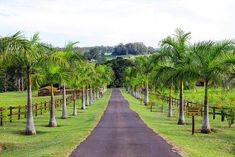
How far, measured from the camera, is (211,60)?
97.3 feet

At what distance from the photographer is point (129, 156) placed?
57.1ft

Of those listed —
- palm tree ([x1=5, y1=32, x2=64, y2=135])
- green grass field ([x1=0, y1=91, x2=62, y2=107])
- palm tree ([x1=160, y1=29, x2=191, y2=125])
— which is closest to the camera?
palm tree ([x1=5, y1=32, x2=64, y2=135])

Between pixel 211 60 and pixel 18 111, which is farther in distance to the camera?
pixel 18 111

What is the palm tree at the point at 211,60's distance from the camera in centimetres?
2934

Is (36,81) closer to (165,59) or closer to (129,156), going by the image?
(165,59)

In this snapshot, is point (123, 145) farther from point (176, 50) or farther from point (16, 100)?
point (16, 100)

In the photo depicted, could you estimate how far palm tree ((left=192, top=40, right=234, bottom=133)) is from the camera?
29.3 metres

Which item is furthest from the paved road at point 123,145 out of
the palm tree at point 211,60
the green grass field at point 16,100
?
the green grass field at point 16,100

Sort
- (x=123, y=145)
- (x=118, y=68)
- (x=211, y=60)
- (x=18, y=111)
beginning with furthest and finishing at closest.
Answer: (x=118, y=68) → (x=18, y=111) → (x=211, y=60) → (x=123, y=145)

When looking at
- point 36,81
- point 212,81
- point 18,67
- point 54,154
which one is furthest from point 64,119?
point 54,154

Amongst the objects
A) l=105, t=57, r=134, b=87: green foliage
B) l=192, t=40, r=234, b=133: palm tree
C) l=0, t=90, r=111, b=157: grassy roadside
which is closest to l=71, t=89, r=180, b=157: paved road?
l=0, t=90, r=111, b=157: grassy roadside

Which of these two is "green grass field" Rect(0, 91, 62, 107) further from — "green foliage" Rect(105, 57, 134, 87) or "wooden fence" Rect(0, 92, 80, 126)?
"green foliage" Rect(105, 57, 134, 87)

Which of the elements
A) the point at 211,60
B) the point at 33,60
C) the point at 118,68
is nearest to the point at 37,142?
the point at 33,60

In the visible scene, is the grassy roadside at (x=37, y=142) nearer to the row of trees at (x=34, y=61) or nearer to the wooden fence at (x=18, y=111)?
the wooden fence at (x=18, y=111)
